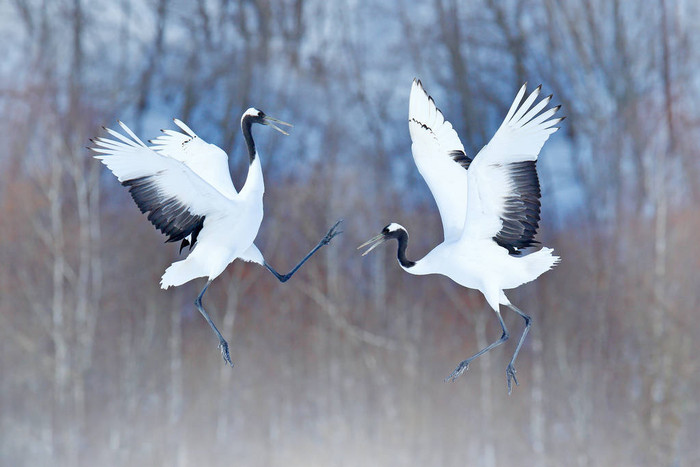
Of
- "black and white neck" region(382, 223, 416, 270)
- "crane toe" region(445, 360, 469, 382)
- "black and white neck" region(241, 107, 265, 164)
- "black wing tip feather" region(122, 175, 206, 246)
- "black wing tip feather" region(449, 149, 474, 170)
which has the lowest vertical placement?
"crane toe" region(445, 360, 469, 382)

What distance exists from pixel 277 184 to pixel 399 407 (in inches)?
131

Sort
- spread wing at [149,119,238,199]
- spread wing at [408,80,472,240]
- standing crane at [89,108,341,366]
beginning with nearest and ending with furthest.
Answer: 1. standing crane at [89,108,341,366]
2. spread wing at [408,80,472,240]
3. spread wing at [149,119,238,199]

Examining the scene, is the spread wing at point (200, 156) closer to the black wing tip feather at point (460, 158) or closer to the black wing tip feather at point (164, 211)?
the black wing tip feather at point (164, 211)

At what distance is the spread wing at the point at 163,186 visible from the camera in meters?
5.04

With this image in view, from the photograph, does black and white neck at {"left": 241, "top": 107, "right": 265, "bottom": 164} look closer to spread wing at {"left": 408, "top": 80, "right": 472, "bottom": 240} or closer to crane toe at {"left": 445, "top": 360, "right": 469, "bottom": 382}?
spread wing at {"left": 408, "top": 80, "right": 472, "bottom": 240}

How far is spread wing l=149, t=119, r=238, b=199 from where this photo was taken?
19.9ft

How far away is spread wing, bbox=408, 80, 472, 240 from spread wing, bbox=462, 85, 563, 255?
426 mm

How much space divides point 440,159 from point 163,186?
1832 mm

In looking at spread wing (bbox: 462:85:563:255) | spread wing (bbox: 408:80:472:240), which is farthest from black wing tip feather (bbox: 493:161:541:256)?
spread wing (bbox: 408:80:472:240)

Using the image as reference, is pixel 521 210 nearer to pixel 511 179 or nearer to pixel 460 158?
pixel 511 179

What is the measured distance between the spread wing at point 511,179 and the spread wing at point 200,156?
1.56 meters

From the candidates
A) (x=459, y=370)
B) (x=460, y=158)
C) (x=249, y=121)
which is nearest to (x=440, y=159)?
(x=460, y=158)

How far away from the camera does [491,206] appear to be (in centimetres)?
527

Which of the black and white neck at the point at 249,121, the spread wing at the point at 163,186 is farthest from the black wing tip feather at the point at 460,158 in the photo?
the spread wing at the point at 163,186
